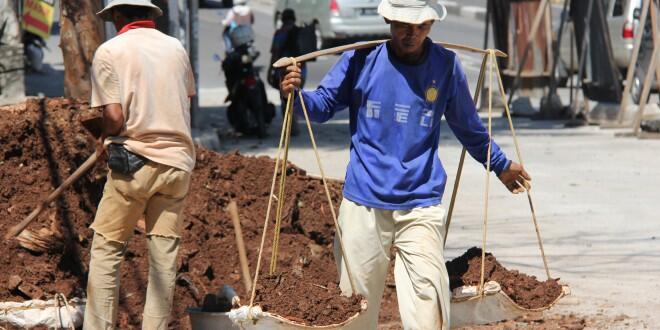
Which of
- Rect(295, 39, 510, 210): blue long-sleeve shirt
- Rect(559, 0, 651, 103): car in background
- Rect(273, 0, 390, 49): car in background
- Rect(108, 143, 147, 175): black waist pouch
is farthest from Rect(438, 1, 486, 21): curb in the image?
Rect(295, 39, 510, 210): blue long-sleeve shirt

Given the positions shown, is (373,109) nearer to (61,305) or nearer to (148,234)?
(148,234)

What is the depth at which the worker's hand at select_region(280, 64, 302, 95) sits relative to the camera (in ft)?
17.2

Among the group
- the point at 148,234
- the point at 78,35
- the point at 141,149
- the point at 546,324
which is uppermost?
the point at 141,149

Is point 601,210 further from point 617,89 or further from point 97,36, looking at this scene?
point 617,89

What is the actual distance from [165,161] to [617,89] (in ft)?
38.2

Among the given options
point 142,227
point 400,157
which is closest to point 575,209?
point 142,227

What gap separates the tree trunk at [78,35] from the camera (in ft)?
27.0

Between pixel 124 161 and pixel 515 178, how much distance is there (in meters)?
1.69

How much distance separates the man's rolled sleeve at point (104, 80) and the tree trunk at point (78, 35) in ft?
9.12

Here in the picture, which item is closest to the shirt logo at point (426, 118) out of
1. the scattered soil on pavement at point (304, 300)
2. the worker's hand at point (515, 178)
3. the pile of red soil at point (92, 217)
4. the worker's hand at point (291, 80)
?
the worker's hand at point (291, 80)

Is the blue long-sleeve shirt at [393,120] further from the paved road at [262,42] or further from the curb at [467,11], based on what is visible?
the curb at [467,11]

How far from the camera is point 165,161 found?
5637 mm

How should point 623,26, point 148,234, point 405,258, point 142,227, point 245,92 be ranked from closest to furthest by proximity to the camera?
point 405,258
point 148,234
point 142,227
point 245,92
point 623,26

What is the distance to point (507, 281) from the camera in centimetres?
636
